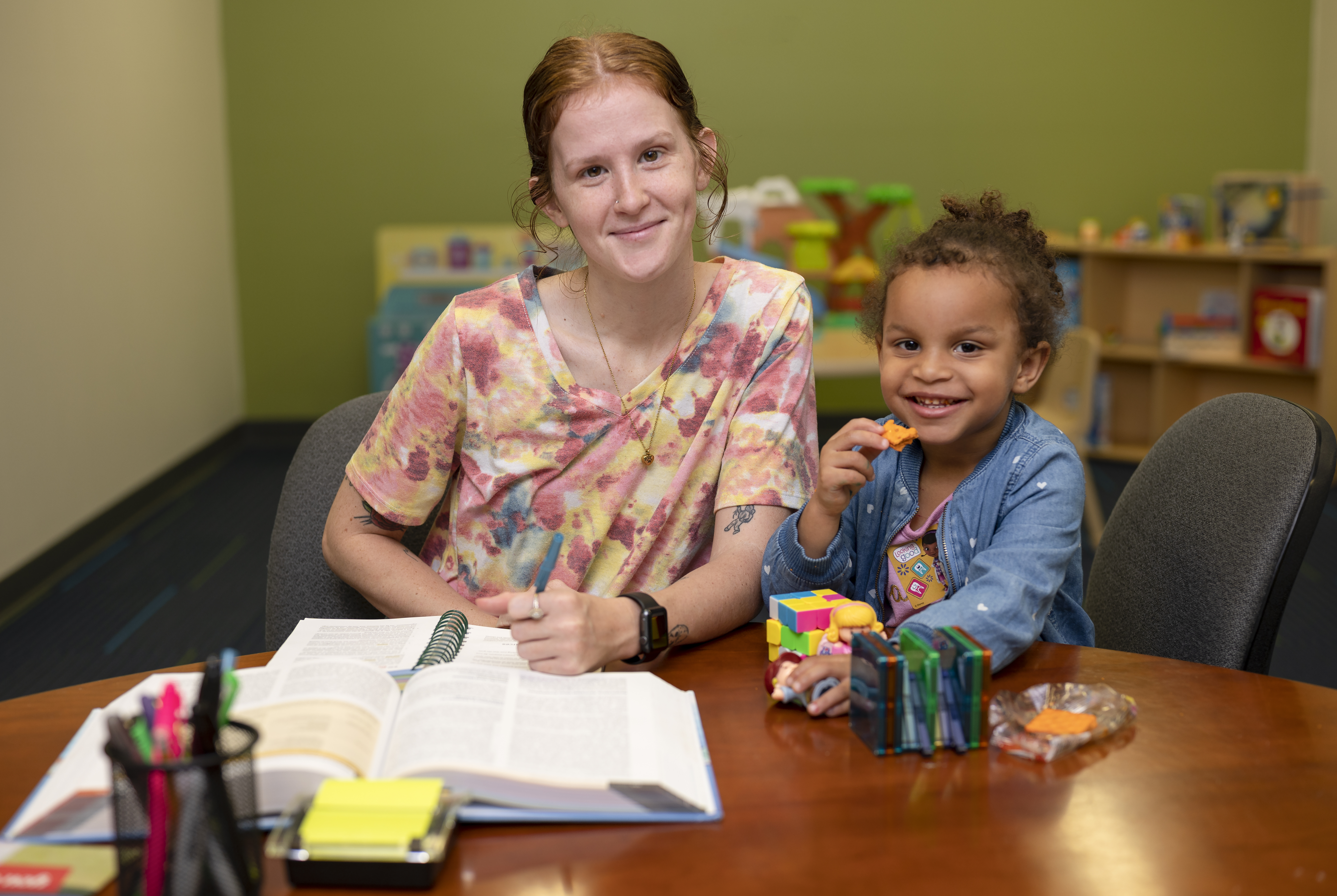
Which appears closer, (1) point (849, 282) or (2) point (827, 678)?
(2) point (827, 678)

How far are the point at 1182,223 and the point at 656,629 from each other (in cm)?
447

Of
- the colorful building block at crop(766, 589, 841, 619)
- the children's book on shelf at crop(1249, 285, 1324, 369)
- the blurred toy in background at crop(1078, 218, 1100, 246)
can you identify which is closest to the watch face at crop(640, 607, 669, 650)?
the colorful building block at crop(766, 589, 841, 619)

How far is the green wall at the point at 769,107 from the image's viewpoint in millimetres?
5188

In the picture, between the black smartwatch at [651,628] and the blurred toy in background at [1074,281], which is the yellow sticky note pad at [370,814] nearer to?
the black smartwatch at [651,628]

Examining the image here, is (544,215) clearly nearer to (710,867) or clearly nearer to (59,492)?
(710,867)

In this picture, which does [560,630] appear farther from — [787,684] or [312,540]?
[312,540]

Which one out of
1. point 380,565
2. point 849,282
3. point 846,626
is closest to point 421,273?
point 849,282

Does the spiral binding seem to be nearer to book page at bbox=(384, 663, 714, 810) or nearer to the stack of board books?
book page at bbox=(384, 663, 714, 810)

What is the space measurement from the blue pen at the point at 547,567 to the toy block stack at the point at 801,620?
0.71 ft

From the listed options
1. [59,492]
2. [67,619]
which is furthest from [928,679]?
[59,492]

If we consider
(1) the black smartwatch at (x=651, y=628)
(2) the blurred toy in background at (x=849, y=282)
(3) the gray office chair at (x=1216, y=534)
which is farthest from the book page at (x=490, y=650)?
(2) the blurred toy in background at (x=849, y=282)

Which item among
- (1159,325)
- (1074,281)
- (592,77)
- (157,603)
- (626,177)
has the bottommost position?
(157,603)

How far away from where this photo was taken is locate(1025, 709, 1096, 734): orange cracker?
913mm

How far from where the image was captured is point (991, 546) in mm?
1173
